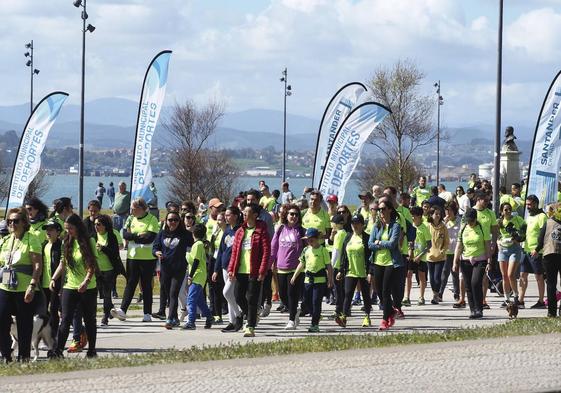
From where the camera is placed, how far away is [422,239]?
67.5 ft

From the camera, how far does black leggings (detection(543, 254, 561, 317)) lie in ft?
56.7

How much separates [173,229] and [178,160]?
4222 cm

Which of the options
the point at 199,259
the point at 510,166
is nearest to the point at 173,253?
the point at 199,259

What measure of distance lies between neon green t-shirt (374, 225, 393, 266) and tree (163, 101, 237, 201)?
38767 mm

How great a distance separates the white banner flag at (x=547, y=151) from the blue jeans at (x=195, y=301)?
27.5 ft

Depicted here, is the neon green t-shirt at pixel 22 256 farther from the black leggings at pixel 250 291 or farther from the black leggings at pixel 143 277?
the black leggings at pixel 143 277

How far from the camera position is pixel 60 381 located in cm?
1078

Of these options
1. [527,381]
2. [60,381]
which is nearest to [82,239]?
[60,381]

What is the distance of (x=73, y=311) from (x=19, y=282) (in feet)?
2.20

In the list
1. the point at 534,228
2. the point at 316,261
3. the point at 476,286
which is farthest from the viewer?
the point at 534,228

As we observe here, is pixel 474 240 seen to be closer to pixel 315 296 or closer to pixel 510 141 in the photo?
pixel 315 296

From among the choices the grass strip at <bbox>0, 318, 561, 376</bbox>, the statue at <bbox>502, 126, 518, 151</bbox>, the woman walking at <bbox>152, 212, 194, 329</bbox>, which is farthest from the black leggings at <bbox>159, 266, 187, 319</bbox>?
the statue at <bbox>502, 126, 518, 151</bbox>

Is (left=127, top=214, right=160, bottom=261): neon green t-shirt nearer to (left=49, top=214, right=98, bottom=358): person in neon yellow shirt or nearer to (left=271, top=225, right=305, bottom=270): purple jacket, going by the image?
(left=271, top=225, right=305, bottom=270): purple jacket

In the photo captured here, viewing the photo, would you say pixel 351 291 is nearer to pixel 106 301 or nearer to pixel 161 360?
pixel 106 301
